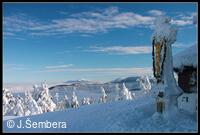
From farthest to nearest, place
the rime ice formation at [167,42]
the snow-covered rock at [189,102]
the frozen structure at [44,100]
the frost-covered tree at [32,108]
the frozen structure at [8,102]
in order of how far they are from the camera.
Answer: the frozen structure at [44,100] < the frozen structure at [8,102] < the frost-covered tree at [32,108] < the snow-covered rock at [189,102] < the rime ice formation at [167,42]

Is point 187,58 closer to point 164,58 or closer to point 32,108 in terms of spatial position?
point 164,58

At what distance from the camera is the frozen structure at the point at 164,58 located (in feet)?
71.4

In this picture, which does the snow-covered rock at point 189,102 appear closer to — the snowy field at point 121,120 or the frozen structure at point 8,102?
the snowy field at point 121,120

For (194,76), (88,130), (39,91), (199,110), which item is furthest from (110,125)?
(39,91)

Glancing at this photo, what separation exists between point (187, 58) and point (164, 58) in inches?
183

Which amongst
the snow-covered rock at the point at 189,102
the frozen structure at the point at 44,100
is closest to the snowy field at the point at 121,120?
the snow-covered rock at the point at 189,102

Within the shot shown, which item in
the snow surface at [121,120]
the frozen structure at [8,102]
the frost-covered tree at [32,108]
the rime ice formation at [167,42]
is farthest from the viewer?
the frozen structure at [8,102]

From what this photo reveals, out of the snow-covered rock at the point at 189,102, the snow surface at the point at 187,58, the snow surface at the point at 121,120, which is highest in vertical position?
the snow surface at the point at 187,58

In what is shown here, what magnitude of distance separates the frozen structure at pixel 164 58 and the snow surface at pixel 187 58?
3.81m

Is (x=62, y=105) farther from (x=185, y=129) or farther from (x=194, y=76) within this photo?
(x=185, y=129)

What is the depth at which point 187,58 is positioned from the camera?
85.8ft

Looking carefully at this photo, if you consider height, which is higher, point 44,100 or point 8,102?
point 8,102

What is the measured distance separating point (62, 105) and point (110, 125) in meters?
63.1

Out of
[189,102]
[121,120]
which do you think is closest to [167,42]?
[121,120]
